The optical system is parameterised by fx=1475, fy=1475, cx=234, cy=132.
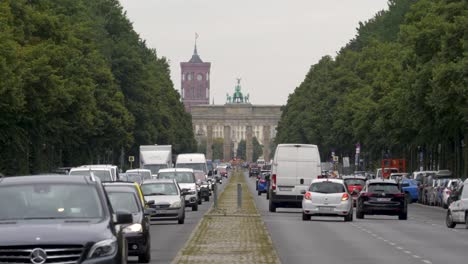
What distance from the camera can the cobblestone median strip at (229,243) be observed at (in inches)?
1070

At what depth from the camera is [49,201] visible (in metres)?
16.7

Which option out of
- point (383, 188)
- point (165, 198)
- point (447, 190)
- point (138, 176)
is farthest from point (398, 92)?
point (165, 198)

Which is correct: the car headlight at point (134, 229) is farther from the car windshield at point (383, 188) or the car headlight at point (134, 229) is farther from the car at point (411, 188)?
the car at point (411, 188)

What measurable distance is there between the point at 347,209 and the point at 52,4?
4534 centimetres

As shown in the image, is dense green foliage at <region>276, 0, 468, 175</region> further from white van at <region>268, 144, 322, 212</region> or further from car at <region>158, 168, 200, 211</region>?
car at <region>158, 168, 200, 211</region>

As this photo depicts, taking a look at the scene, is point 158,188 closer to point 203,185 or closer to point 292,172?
point 292,172

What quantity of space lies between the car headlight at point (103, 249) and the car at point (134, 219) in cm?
873

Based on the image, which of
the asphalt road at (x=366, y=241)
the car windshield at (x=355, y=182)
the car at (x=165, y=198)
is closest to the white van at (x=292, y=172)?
the asphalt road at (x=366, y=241)

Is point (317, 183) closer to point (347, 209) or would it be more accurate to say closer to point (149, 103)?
point (347, 209)

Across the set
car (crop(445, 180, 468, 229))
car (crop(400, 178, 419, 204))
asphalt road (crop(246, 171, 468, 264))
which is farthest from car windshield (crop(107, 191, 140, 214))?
car (crop(400, 178, 419, 204))

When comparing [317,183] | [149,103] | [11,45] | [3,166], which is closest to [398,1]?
[149,103]

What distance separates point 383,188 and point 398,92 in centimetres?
3968

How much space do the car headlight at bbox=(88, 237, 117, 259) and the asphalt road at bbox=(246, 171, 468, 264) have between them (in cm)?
1111

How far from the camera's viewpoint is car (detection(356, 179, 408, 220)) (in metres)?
52.2
